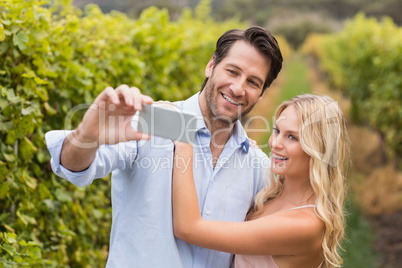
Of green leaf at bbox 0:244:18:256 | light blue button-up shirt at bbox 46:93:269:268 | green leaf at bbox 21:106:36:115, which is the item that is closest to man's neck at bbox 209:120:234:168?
light blue button-up shirt at bbox 46:93:269:268

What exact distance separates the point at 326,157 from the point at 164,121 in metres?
1.11

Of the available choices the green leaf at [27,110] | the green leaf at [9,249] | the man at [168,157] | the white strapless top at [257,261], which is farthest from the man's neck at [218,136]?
the green leaf at [9,249]

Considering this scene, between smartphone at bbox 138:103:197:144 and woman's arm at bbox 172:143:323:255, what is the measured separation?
0.35 m

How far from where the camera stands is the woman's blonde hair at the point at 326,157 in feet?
7.91

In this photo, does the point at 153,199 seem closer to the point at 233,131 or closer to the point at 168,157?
the point at 168,157

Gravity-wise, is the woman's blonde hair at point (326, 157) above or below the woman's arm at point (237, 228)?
above

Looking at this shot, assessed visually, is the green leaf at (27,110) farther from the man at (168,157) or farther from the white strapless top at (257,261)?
the white strapless top at (257,261)

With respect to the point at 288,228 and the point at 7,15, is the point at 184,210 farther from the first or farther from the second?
the point at 7,15

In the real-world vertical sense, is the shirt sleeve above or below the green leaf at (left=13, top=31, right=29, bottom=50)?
below

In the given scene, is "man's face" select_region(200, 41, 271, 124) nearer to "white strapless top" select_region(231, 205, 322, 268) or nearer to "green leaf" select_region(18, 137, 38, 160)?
"white strapless top" select_region(231, 205, 322, 268)

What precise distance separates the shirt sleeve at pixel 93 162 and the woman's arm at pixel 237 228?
0.26 metres

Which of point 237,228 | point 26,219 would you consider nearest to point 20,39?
point 26,219

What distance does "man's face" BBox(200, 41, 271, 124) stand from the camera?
243cm

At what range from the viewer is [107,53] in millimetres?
3730
